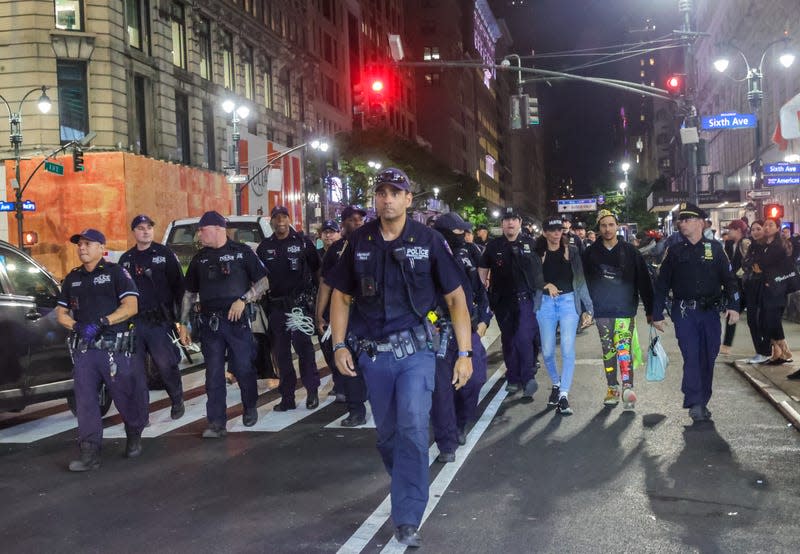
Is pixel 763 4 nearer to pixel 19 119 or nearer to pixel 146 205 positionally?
pixel 146 205

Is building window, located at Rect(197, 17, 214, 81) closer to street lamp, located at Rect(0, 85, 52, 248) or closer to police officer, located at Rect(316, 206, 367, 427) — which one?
street lamp, located at Rect(0, 85, 52, 248)

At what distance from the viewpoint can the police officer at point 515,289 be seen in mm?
9891

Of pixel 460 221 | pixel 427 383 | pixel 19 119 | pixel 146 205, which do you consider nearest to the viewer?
pixel 427 383

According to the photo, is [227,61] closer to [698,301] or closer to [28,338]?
[28,338]

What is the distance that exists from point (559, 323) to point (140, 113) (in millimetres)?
30236

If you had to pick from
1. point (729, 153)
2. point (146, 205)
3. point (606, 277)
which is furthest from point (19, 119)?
point (729, 153)

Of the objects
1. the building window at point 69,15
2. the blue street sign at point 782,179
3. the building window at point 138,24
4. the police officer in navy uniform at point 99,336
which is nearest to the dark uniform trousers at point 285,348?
the police officer in navy uniform at point 99,336

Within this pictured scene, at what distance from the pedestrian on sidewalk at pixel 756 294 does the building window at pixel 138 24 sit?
29.4m

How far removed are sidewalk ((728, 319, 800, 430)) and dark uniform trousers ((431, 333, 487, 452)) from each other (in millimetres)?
2775

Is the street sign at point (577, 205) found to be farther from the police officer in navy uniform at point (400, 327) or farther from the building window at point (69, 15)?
the police officer in navy uniform at point (400, 327)

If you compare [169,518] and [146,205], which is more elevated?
[146,205]

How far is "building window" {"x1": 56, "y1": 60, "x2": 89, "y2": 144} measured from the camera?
112 ft

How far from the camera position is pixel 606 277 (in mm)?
9219

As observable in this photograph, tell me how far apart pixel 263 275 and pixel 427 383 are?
3908 millimetres
